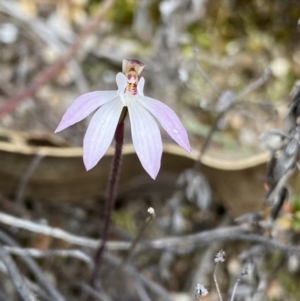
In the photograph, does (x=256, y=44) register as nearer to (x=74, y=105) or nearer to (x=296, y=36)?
(x=296, y=36)

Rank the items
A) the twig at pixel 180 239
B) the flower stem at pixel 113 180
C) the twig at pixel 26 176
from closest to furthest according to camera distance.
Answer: the flower stem at pixel 113 180, the twig at pixel 180 239, the twig at pixel 26 176

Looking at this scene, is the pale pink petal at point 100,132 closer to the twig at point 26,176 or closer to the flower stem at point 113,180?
the flower stem at point 113,180

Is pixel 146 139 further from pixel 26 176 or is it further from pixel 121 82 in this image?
pixel 26 176

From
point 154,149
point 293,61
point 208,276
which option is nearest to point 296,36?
point 293,61

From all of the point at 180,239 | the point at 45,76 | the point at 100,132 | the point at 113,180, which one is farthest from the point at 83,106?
the point at 45,76

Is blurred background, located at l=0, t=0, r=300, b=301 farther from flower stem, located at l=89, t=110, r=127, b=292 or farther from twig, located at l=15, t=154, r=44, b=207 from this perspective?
flower stem, located at l=89, t=110, r=127, b=292

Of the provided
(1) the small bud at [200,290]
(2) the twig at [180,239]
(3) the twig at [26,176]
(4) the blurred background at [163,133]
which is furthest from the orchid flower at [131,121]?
(3) the twig at [26,176]

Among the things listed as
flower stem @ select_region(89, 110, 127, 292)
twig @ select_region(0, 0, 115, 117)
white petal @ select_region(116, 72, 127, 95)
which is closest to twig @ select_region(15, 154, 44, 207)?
twig @ select_region(0, 0, 115, 117)
